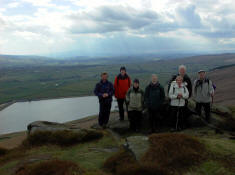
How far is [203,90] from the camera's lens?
13070 millimetres

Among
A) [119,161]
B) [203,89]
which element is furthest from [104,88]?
[119,161]

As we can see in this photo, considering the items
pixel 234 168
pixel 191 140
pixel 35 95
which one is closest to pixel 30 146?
pixel 191 140

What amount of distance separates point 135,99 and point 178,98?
2390mm

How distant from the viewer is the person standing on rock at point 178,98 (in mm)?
12062

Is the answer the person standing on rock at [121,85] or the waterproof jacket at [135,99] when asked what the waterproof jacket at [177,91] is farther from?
the person standing on rock at [121,85]

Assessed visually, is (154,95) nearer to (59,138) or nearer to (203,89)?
(203,89)

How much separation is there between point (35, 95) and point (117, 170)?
14224cm

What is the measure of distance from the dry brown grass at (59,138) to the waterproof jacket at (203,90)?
6558 millimetres

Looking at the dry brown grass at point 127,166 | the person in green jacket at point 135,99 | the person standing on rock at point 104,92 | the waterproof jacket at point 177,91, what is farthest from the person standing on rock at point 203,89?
the dry brown grass at point 127,166

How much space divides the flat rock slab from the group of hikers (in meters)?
4.17

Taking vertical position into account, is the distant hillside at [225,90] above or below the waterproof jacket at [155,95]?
below

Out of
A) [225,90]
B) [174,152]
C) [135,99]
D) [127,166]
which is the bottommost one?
[225,90]

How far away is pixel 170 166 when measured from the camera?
267 inches

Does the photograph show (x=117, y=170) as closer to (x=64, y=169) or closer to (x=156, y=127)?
(x=64, y=169)
